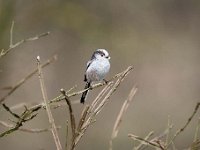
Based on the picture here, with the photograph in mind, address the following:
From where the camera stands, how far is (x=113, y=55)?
46.0 ft

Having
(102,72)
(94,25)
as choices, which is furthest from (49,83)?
(102,72)

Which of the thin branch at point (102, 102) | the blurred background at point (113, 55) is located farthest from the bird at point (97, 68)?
the blurred background at point (113, 55)

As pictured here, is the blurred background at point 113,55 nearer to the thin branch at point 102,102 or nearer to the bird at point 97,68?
the bird at point 97,68

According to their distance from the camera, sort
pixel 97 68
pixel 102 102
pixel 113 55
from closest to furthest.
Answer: pixel 102 102 → pixel 97 68 → pixel 113 55

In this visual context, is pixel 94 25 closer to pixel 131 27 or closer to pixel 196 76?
pixel 131 27

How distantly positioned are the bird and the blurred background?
14.6 feet

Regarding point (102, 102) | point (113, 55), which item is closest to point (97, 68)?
point (102, 102)

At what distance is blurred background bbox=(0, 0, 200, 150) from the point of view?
11562 mm

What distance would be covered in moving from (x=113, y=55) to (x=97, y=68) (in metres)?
10.9

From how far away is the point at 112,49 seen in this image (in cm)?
1290

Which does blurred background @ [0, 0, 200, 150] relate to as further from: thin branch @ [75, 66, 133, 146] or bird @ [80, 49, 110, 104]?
thin branch @ [75, 66, 133, 146]

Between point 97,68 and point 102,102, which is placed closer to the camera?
point 102,102

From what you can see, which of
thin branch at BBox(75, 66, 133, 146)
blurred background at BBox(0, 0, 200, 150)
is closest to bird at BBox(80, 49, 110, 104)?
thin branch at BBox(75, 66, 133, 146)

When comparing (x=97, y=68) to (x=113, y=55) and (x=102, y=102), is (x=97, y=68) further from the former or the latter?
(x=113, y=55)
